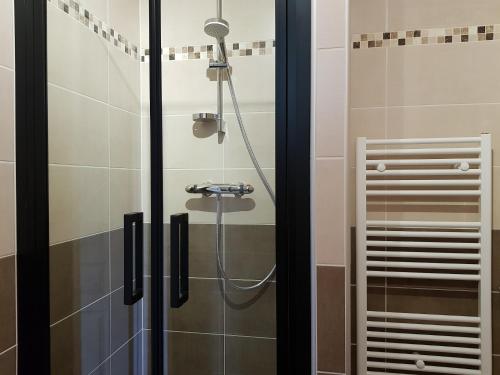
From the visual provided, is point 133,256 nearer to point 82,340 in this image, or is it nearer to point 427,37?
point 82,340

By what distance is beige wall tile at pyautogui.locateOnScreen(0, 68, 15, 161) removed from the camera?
835 mm

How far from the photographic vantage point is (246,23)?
3.74 feet

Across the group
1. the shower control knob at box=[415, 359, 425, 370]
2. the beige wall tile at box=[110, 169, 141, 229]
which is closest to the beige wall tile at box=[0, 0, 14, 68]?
the beige wall tile at box=[110, 169, 141, 229]

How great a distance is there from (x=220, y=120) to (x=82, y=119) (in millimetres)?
501

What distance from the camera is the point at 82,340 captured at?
1121 mm

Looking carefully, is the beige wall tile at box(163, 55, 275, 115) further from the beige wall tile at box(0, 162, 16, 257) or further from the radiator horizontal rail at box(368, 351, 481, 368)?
A: the radiator horizontal rail at box(368, 351, 481, 368)

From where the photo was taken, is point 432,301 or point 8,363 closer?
point 8,363

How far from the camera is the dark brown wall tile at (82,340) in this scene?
1000mm

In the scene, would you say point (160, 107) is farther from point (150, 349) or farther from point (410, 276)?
point (410, 276)

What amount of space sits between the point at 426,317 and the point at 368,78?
944mm

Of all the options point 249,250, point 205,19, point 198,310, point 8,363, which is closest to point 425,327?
point 249,250

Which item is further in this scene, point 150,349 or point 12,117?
point 150,349

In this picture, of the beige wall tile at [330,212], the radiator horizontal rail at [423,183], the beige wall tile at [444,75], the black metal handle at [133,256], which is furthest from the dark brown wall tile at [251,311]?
the beige wall tile at [444,75]

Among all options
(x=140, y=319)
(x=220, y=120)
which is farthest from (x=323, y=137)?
(x=140, y=319)
